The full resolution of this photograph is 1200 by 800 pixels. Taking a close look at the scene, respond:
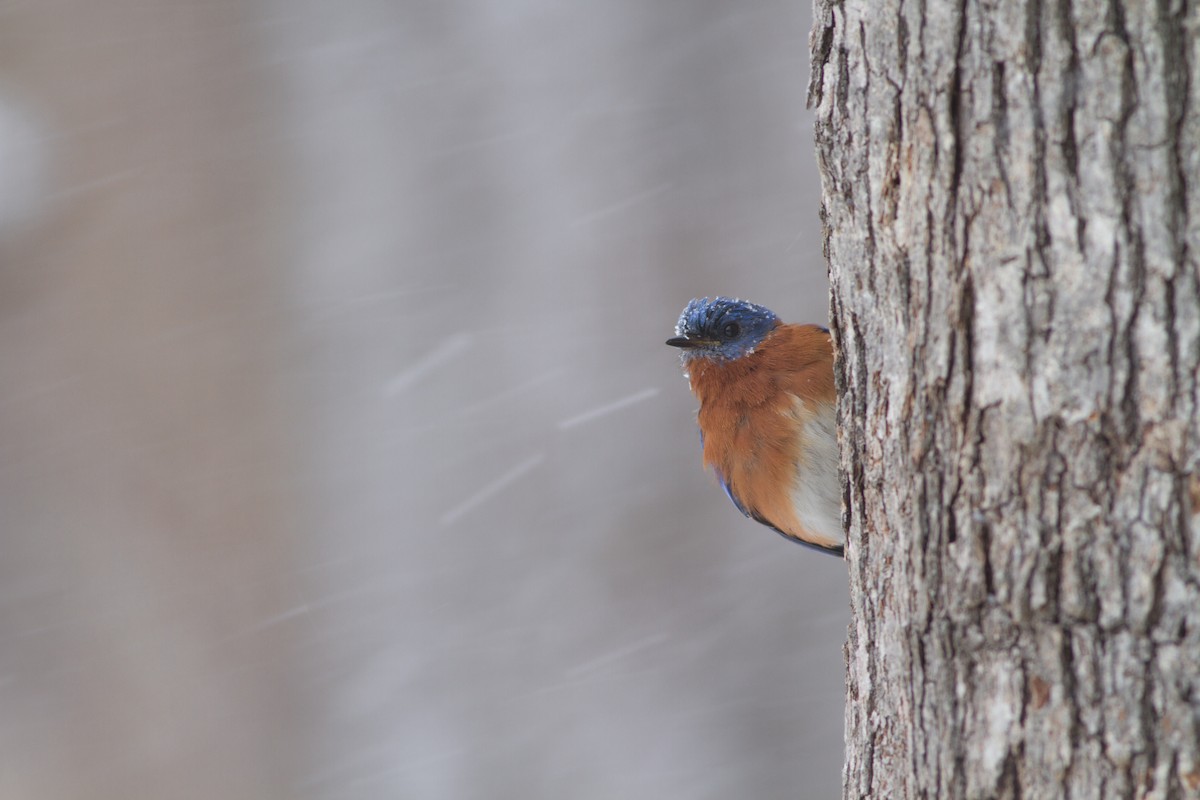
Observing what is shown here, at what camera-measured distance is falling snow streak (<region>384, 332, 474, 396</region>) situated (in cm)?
521

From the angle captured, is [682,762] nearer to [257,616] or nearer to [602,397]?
[602,397]

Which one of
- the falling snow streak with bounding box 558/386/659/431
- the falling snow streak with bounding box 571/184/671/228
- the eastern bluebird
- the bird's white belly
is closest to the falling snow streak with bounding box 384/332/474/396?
the falling snow streak with bounding box 558/386/659/431

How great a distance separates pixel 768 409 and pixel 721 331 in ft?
1.12

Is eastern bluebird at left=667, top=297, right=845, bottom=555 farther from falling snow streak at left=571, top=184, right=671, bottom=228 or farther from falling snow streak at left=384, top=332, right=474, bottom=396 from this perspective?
falling snow streak at left=384, top=332, right=474, bottom=396

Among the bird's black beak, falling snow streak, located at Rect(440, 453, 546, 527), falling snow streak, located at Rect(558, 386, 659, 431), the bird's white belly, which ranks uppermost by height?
the bird's black beak

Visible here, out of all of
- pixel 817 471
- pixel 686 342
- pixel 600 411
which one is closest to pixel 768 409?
pixel 817 471

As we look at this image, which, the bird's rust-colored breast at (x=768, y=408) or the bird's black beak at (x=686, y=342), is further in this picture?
the bird's black beak at (x=686, y=342)

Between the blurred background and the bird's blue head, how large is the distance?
1.37 m

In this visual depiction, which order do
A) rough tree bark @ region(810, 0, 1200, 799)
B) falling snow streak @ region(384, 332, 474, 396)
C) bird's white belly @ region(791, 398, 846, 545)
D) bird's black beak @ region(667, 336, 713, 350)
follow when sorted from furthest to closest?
falling snow streak @ region(384, 332, 474, 396), bird's black beak @ region(667, 336, 713, 350), bird's white belly @ region(791, 398, 846, 545), rough tree bark @ region(810, 0, 1200, 799)

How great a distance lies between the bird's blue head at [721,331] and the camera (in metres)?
3.85

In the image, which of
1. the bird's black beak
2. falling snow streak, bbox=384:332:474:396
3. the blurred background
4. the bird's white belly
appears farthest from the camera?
falling snow streak, bbox=384:332:474:396

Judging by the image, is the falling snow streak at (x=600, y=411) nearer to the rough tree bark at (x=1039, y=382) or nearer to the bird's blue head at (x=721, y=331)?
the bird's blue head at (x=721, y=331)

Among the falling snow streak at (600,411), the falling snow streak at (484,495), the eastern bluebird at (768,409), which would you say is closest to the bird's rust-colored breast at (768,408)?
the eastern bluebird at (768,409)

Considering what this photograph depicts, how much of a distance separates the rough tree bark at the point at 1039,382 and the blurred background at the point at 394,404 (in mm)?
3219
